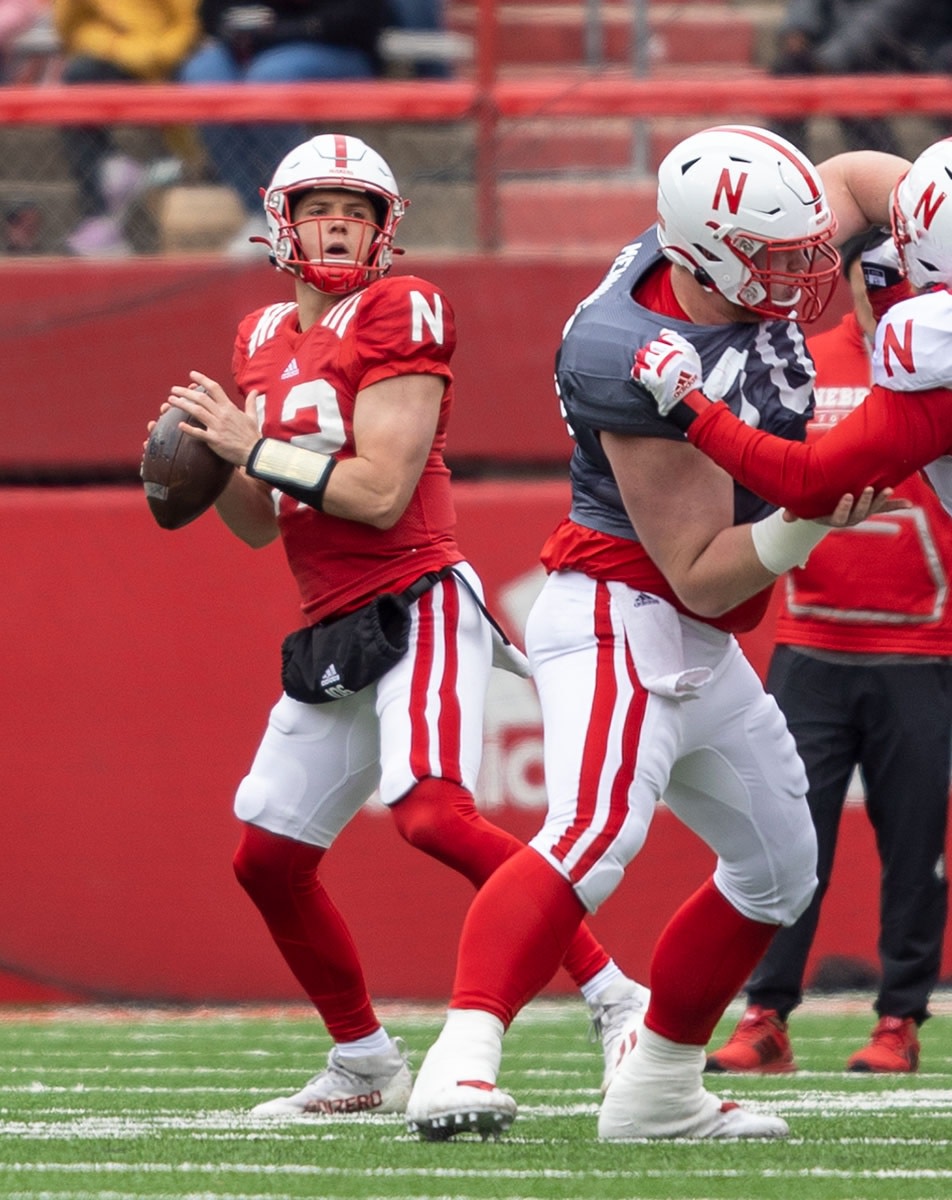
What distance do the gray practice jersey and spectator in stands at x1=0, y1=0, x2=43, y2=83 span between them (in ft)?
17.4

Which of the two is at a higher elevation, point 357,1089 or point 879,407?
point 879,407

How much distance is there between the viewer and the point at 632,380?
3.56 metres

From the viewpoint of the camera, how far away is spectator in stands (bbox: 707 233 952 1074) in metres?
5.29

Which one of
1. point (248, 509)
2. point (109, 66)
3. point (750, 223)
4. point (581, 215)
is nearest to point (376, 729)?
point (248, 509)

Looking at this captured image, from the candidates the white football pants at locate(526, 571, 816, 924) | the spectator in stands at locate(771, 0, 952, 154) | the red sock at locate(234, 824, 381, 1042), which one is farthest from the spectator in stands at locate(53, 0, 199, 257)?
the white football pants at locate(526, 571, 816, 924)

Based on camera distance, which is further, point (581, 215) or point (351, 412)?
point (581, 215)

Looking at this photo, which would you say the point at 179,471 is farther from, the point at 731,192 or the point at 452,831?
the point at 731,192

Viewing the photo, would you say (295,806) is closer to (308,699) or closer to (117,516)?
(308,699)

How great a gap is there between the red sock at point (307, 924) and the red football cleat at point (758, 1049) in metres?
1.04

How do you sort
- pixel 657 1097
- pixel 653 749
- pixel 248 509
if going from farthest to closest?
pixel 248 509 → pixel 657 1097 → pixel 653 749

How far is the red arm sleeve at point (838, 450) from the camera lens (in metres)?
3.43

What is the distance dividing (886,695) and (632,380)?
1976mm

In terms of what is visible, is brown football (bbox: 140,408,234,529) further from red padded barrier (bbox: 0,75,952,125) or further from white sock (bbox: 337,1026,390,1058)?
red padded barrier (bbox: 0,75,952,125)

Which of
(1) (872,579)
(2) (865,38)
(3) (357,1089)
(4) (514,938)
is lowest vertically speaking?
(3) (357,1089)
